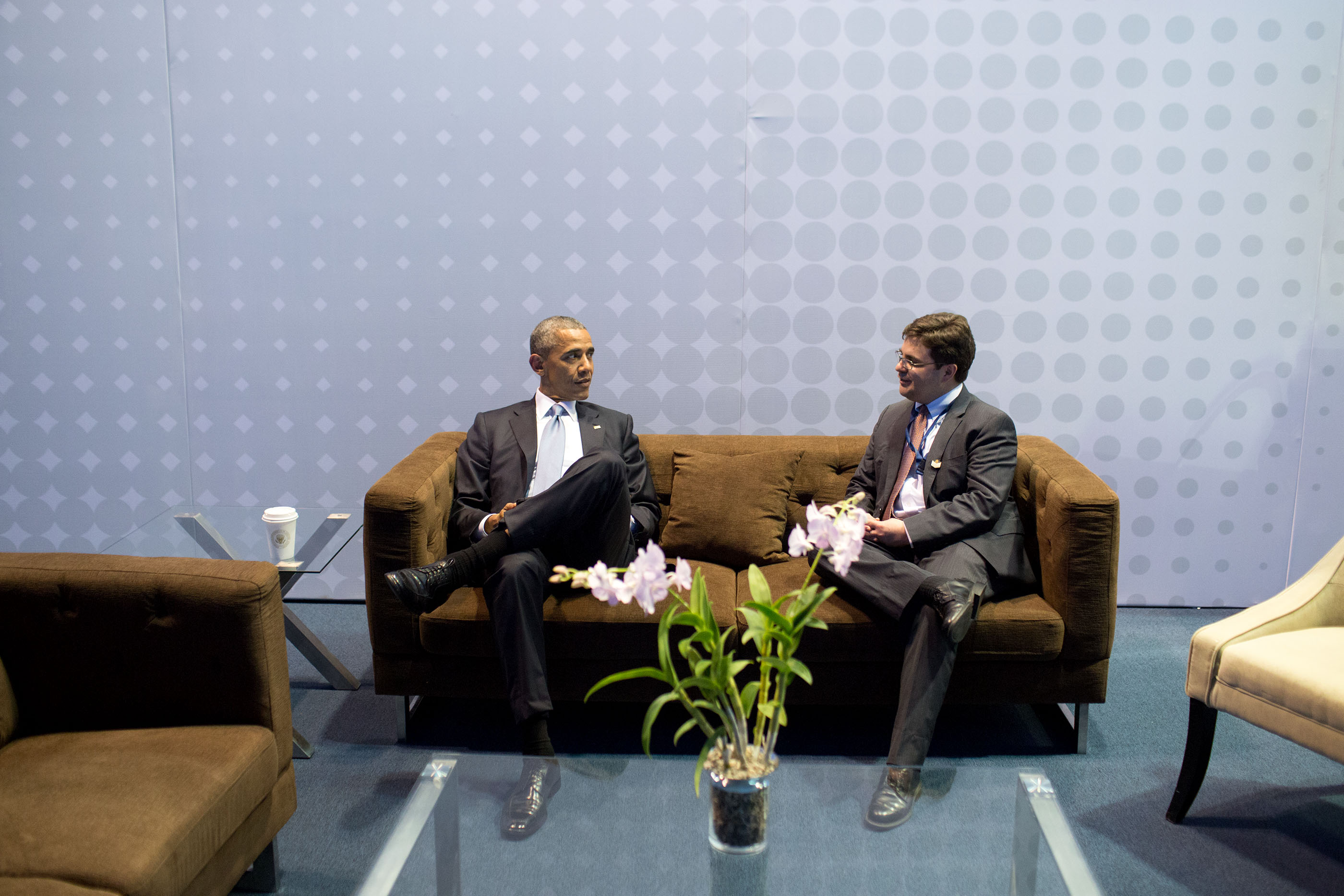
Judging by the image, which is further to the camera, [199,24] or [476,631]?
[199,24]

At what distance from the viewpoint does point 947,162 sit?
378 cm

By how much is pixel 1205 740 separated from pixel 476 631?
1.93 metres

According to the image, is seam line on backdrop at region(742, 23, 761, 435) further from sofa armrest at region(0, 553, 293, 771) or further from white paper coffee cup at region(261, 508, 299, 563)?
sofa armrest at region(0, 553, 293, 771)

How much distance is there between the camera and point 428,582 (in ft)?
9.14

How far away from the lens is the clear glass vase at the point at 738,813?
1758mm

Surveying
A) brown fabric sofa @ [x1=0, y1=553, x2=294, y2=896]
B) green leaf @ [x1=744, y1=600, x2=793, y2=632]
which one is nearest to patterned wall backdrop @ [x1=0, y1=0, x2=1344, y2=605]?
brown fabric sofa @ [x1=0, y1=553, x2=294, y2=896]

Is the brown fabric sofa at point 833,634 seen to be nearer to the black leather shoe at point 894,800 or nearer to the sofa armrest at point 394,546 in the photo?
the sofa armrest at point 394,546

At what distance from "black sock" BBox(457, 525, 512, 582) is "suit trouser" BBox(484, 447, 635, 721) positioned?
0.03 m

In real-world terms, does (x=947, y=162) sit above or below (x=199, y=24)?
below

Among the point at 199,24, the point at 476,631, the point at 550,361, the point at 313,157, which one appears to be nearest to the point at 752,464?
the point at 550,361

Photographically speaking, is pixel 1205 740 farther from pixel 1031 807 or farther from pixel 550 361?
pixel 550 361

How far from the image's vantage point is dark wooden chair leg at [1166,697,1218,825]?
2.51 m

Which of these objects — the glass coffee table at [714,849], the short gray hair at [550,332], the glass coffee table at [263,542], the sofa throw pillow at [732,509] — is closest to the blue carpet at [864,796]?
the glass coffee table at [714,849]

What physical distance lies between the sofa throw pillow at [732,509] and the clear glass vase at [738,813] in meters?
1.45
